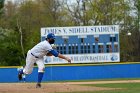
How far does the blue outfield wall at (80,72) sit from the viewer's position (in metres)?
33.4

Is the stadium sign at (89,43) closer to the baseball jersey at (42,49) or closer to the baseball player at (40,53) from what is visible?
the baseball player at (40,53)

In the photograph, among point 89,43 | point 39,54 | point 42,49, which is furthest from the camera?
point 89,43

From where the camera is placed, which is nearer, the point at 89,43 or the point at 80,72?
the point at 89,43

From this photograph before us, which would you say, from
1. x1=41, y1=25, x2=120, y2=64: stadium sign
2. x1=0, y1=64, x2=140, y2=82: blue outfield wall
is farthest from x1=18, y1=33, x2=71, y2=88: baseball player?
x1=0, y1=64, x2=140, y2=82: blue outfield wall

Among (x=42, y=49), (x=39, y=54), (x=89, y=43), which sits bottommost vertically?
(x=89, y=43)

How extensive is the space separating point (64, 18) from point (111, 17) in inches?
288

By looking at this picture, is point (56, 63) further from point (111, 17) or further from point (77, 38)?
point (111, 17)

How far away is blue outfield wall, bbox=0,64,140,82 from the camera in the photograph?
33.4 metres

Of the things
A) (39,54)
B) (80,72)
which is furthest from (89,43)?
(39,54)

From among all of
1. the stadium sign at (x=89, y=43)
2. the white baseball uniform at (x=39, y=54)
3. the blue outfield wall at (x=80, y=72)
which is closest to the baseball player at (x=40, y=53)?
the white baseball uniform at (x=39, y=54)

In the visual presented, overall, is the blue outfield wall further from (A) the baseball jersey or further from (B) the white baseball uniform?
(A) the baseball jersey

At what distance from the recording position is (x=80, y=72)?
110 ft

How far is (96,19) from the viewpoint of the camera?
53125 mm

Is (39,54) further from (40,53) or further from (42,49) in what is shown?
(42,49)
